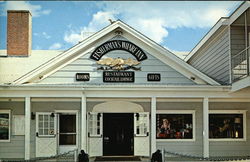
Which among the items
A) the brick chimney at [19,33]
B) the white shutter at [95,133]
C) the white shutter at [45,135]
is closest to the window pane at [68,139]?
the white shutter at [45,135]

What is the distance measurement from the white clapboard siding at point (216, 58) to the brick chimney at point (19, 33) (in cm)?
1007

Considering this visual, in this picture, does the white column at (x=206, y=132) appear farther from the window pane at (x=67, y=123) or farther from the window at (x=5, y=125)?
the window at (x=5, y=125)

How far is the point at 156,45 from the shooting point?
18.4m

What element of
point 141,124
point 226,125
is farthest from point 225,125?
point 141,124

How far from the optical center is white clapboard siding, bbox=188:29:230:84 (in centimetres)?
1930

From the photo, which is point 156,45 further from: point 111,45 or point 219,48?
point 219,48

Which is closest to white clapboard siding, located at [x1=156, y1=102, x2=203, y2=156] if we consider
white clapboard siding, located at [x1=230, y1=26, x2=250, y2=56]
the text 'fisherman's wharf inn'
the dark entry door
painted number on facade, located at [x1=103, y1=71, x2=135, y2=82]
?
the text 'fisherman's wharf inn'

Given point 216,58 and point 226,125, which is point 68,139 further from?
point 216,58

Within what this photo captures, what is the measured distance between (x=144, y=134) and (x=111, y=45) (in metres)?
4.50

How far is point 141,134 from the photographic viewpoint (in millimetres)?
19438

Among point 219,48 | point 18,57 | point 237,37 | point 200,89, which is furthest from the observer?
point 18,57

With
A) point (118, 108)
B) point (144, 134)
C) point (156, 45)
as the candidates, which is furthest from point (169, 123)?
point (156, 45)

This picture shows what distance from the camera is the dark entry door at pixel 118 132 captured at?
1995 cm

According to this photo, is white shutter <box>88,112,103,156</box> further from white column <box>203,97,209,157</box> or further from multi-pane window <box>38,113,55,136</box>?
white column <box>203,97,209,157</box>
